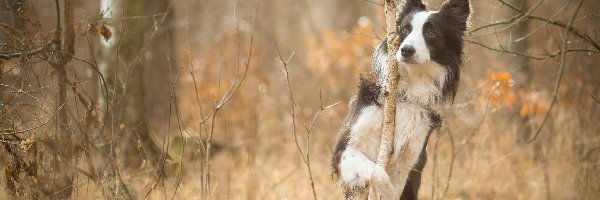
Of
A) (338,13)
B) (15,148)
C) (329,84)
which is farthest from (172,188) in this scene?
(338,13)

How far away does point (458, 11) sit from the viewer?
4586 millimetres

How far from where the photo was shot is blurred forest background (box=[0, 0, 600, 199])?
446 cm

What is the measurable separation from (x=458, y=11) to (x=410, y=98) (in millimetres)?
722

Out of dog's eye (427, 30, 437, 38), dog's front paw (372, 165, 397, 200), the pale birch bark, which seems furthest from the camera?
dog's eye (427, 30, 437, 38)

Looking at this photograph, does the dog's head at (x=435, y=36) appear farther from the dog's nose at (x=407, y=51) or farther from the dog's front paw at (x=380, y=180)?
the dog's front paw at (x=380, y=180)

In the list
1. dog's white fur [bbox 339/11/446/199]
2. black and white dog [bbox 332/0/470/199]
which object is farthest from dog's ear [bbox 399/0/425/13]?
dog's white fur [bbox 339/11/446/199]

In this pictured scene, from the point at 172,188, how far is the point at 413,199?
1930 millimetres

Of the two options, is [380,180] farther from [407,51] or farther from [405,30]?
[405,30]

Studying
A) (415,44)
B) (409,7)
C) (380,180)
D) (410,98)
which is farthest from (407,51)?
(380,180)

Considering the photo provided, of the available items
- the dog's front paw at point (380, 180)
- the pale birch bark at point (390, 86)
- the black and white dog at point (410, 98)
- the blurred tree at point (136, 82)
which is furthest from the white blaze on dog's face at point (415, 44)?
the blurred tree at point (136, 82)

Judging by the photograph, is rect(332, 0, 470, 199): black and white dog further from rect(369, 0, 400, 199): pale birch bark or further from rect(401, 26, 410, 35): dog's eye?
rect(369, 0, 400, 199): pale birch bark

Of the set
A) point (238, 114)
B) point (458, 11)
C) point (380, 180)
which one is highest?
point (238, 114)

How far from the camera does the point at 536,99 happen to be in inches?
335

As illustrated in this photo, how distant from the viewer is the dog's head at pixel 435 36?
418 centimetres
